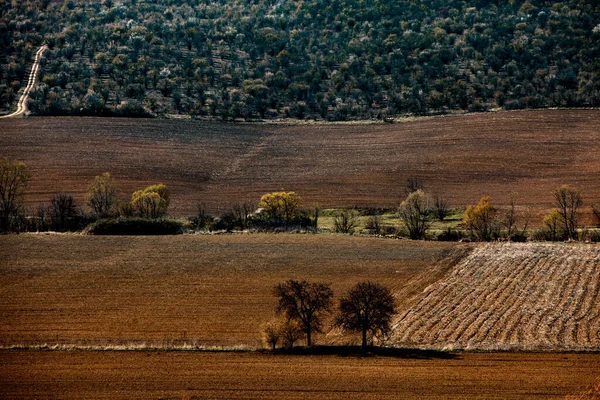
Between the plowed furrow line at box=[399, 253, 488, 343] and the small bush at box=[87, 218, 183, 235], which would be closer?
the plowed furrow line at box=[399, 253, 488, 343]

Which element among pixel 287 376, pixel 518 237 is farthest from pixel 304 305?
pixel 518 237

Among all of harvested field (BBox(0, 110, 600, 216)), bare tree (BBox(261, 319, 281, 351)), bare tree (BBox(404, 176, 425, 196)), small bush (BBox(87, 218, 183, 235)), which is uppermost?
harvested field (BBox(0, 110, 600, 216))

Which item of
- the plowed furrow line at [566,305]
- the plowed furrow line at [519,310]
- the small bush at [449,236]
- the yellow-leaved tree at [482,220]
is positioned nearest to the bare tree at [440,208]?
the yellow-leaved tree at [482,220]

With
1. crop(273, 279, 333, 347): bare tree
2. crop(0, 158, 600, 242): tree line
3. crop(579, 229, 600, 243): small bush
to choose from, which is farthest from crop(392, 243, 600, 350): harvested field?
crop(0, 158, 600, 242): tree line

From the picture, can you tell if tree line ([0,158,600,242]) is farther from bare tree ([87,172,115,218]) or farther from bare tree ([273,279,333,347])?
bare tree ([273,279,333,347])

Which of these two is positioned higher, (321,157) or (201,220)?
(321,157)

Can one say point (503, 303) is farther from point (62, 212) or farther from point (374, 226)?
point (62, 212)
